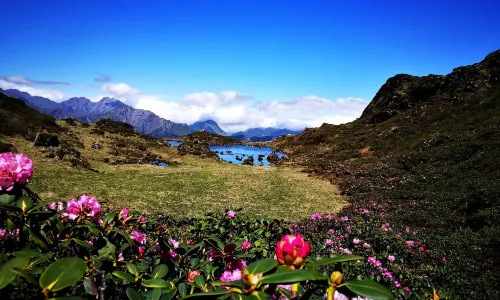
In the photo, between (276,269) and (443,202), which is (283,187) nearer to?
(443,202)

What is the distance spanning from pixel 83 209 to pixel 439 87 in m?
66.5

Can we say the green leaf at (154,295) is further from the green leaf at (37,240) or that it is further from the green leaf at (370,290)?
the green leaf at (370,290)

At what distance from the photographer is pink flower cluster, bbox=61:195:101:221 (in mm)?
2744

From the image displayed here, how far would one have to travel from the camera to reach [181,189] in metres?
18.8

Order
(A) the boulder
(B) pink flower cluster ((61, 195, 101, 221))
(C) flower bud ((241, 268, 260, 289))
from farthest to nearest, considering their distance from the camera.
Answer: (A) the boulder → (B) pink flower cluster ((61, 195, 101, 221)) → (C) flower bud ((241, 268, 260, 289))

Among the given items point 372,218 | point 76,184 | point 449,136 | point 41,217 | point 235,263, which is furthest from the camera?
point 449,136

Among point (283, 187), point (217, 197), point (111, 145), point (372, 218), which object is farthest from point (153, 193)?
point (111, 145)

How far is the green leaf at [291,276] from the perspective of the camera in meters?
1.13

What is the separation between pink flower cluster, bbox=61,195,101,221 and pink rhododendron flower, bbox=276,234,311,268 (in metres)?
2.08

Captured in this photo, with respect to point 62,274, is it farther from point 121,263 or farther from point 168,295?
point 121,263

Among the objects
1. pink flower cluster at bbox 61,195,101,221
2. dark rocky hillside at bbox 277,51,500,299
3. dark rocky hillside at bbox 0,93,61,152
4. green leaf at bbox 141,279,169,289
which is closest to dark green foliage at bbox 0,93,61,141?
dark rocky hillside at bbox 0,93,61,152

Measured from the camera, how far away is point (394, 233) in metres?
10.2

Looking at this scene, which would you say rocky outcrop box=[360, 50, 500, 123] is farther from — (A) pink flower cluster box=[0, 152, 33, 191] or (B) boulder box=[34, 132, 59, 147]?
(A) pink flower cluster box=[0, 152, 33, 191]

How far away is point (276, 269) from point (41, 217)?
1.68 meters
